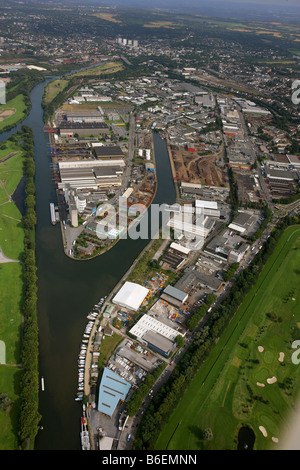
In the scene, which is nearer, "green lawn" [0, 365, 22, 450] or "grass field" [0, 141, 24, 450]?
"green lawn" [0, 365, 22, 450]

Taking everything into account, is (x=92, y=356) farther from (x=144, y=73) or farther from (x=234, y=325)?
(x=144, y=73)

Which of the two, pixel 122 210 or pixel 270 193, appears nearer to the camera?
pixel 122 210

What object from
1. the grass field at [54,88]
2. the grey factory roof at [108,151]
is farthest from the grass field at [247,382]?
the grass field at [54,88]

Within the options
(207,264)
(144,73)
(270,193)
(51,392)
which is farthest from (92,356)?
(144,73)

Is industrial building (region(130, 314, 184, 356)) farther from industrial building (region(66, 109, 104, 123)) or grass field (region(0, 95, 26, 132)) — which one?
grass field (region(0, 95, 26, 132))

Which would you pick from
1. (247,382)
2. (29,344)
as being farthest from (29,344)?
(247,382)

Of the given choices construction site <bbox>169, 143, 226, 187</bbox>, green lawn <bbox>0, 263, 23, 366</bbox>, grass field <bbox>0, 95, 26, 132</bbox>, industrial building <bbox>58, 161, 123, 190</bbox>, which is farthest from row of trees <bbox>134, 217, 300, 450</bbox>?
grass field <bbox>0, 95, 26, 132</bbox>
